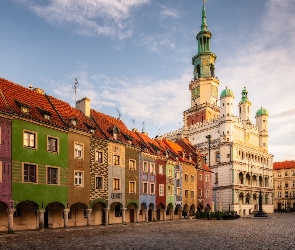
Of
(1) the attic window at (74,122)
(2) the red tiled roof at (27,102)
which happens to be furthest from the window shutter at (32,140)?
(1) the attic window at (74,122)

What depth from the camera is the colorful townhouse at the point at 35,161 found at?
90.4 ft

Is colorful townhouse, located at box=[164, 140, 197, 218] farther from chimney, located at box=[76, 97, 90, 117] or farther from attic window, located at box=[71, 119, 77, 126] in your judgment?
attic window, located at box=[71, 119, 77, 126]

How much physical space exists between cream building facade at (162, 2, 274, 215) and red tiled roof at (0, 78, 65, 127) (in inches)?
1476

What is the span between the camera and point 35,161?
29.0 meters

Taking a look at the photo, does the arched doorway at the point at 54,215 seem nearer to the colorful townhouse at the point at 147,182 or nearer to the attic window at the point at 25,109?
the attic window at the point at 25,109

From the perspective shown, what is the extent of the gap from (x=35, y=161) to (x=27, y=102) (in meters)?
6.06

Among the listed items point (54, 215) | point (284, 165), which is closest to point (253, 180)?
point (284, 165)

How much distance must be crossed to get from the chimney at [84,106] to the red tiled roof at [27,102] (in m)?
5.89

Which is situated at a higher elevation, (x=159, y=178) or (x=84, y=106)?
(x=84, y=106)

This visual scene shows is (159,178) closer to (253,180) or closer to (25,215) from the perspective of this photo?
(25,215)

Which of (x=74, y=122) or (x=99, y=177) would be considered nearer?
(x=74, y=122)

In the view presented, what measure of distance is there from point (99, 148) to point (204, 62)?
54.7 m

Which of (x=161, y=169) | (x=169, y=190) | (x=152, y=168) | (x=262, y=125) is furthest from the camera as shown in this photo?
(x=262, y=125)

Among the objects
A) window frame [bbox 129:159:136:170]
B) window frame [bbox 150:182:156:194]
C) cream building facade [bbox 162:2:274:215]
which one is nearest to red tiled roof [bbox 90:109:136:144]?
window frame [bbox 129:159:136:170]
